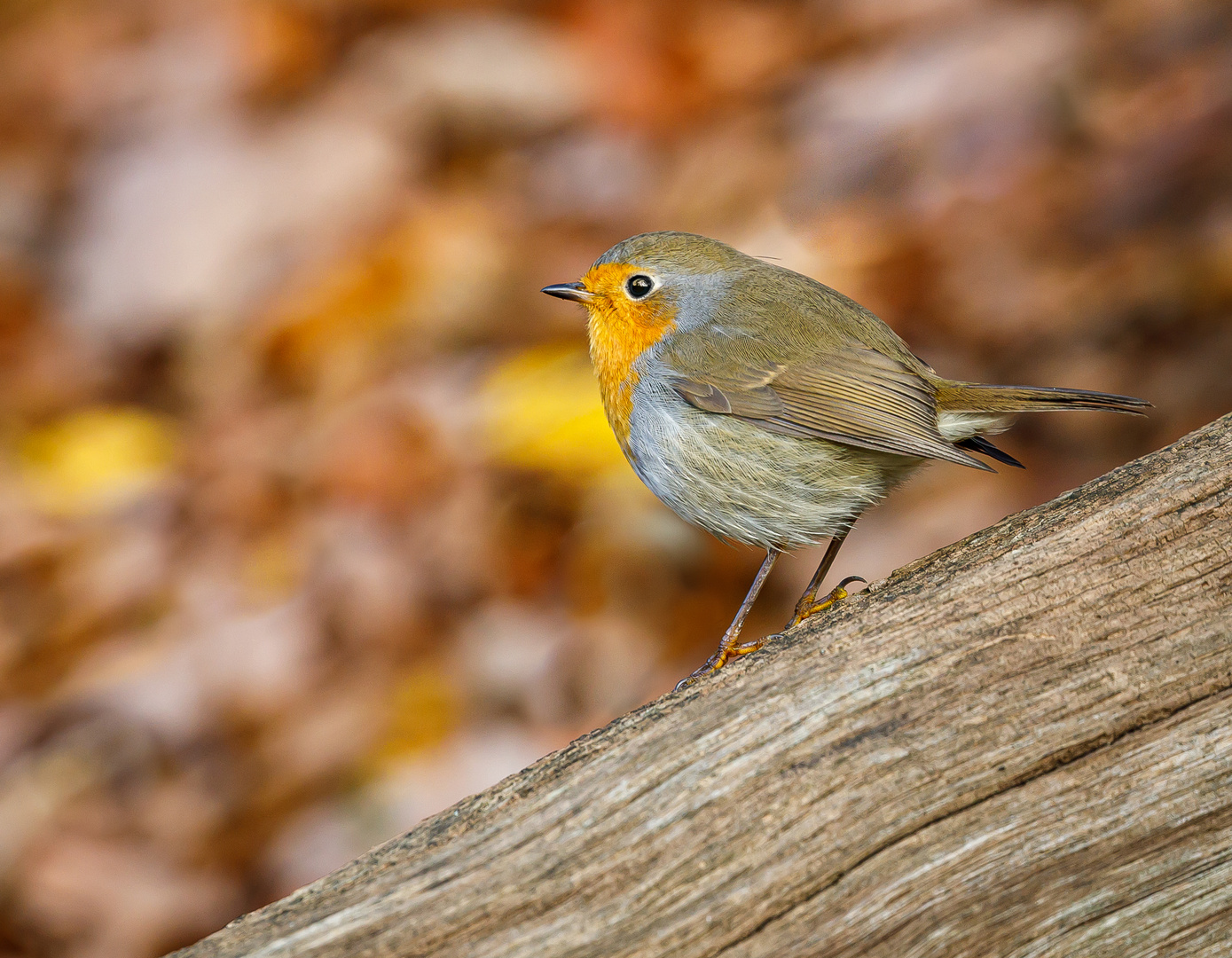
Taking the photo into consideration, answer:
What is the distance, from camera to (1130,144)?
4121mm

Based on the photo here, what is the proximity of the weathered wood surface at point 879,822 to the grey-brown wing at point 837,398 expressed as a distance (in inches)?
27.1

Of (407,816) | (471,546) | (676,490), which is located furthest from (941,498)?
(407,816)

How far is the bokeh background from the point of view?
9.54ft

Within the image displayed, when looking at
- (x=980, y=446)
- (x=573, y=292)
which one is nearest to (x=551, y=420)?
(x=573, y=292)

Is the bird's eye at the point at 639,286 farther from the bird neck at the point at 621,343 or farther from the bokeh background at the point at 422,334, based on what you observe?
the bokeh background at the point at 422,334

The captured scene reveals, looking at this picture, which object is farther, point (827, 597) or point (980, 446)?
point (980, 446)

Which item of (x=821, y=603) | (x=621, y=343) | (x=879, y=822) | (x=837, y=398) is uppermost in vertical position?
(x=621, y=343)

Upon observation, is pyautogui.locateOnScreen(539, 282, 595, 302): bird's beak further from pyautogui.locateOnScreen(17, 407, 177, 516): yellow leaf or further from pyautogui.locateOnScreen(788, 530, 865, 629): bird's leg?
pyautogui.locateOnScreen(17, 407, 177, 516): yellow leaf

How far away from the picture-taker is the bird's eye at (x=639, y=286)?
272 cm

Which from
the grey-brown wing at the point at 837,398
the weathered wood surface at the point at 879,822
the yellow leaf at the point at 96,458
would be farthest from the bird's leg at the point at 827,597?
the yellow leaf at the point at 96,458

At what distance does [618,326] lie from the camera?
8.98 ft

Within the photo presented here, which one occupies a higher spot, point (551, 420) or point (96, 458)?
point (96, 458)

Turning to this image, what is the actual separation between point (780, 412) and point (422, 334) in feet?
6.80

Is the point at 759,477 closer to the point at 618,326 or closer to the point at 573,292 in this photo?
the point at 618,326
